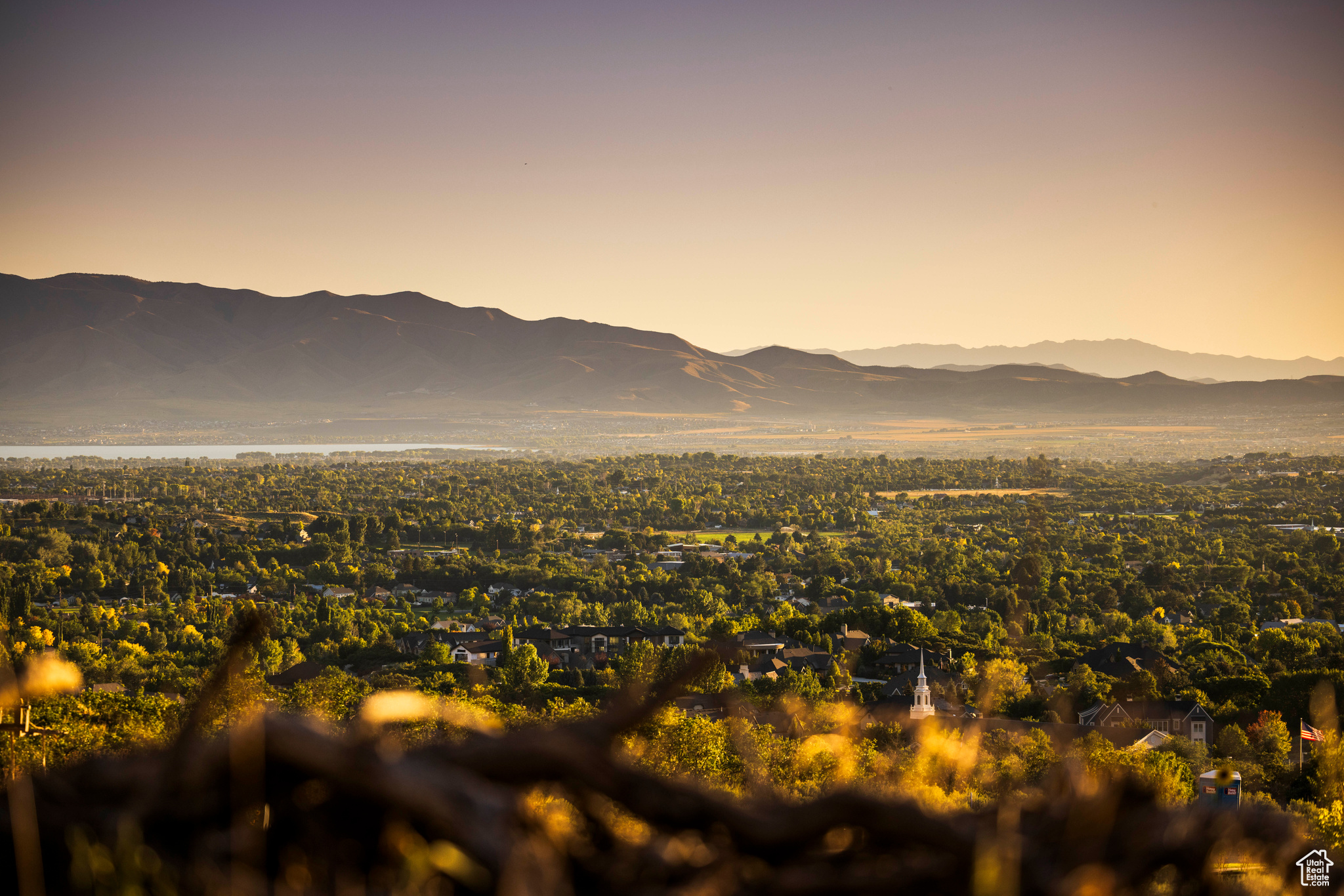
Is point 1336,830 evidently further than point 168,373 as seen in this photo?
No

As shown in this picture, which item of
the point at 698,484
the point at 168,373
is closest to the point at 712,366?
the point at 168,373

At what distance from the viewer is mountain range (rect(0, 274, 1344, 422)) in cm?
15125

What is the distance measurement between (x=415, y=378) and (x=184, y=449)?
62830mm

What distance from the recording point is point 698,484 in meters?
78.6

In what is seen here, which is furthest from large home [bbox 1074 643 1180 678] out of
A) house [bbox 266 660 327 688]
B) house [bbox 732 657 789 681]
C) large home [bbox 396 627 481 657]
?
house [bbox 266 660 327 688]

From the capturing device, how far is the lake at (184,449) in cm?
11050

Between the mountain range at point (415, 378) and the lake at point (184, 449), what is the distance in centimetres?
2630

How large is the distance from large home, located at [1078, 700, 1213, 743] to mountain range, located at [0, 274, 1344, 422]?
128 m

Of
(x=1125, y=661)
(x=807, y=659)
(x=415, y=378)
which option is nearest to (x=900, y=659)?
(x=807, y=659)

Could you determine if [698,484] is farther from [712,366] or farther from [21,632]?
[712,366]

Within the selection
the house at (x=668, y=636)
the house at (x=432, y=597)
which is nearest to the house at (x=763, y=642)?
the house at (x=668, y=636)

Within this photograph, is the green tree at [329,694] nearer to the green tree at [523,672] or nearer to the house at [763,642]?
the green tree at [523,672]

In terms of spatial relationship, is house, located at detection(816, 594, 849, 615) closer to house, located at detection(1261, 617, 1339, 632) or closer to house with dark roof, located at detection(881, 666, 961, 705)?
house with dark roof, located at detection(881, 666, 961, 705)

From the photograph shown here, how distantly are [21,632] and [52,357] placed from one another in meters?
168
